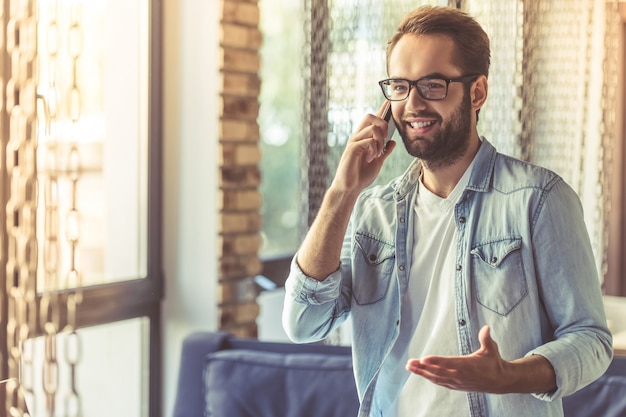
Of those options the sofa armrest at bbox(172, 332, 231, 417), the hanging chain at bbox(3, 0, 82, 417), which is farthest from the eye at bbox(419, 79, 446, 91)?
the sofa armrest at bbox(172, 332, 231, 417)

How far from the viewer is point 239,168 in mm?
2996

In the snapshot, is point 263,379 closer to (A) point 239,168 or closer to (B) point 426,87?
(A) point 239,168

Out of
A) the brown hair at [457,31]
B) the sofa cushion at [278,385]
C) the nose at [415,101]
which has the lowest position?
the sofa cushion at [278,385]

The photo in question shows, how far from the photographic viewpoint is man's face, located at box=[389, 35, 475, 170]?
61.2 inches

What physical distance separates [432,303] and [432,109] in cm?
37

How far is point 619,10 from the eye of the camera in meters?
4.57

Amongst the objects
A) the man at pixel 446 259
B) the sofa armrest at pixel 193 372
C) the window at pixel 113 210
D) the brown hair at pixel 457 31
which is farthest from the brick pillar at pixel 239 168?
the brown hair at pixel 457 31

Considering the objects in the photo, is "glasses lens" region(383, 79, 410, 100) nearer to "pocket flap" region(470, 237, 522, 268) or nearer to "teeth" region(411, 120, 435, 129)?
"teeth" region(411, 120, 435, 129)

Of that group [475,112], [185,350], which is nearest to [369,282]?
[475,112]

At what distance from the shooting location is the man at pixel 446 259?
56.1 inches

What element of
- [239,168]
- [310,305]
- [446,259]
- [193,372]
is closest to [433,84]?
[446,259]

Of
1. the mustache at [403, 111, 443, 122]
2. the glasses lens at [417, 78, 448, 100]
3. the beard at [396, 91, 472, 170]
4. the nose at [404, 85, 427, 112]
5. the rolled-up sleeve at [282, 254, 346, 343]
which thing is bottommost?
the rolled-up sleeve at [282, 254, 346, 343]

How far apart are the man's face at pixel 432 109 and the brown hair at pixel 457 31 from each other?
14 mm

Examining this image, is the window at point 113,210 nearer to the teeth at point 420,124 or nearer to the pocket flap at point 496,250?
the teeth at point 420,124
